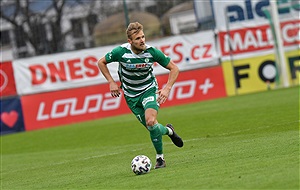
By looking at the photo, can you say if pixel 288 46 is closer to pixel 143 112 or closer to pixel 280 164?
pixel 143 112

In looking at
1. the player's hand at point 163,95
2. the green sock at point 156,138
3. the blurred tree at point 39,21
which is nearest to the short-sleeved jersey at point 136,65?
the player's hand at point 163,95

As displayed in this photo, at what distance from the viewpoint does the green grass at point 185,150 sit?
9547mm

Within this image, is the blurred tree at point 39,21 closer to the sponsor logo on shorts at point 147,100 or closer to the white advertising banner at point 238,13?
the white advertising banner at point 238,13

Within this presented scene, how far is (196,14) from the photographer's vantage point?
2956 centimetres

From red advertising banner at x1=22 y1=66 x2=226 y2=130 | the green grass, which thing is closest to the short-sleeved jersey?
the green grass

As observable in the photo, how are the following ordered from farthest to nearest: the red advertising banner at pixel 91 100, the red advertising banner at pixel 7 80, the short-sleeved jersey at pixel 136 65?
the red advertising banner at pixel 7 80, the red advertising banner at pixel 91 100, the short-sleeved jersey at pixel 136 65

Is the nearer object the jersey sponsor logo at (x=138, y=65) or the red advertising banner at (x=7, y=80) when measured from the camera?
the jersey sponsor logo at (x=138, y=65)

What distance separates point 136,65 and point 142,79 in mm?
263

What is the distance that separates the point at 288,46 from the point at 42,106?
8576 millimetres

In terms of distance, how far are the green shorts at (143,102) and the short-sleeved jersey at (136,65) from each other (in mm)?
62

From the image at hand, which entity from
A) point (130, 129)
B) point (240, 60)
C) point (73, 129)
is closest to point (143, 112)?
point (130, 129)

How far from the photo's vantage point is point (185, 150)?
1395cm

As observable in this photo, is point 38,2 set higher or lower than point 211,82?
higher

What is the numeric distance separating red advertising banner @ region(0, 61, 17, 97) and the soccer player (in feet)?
50.5
